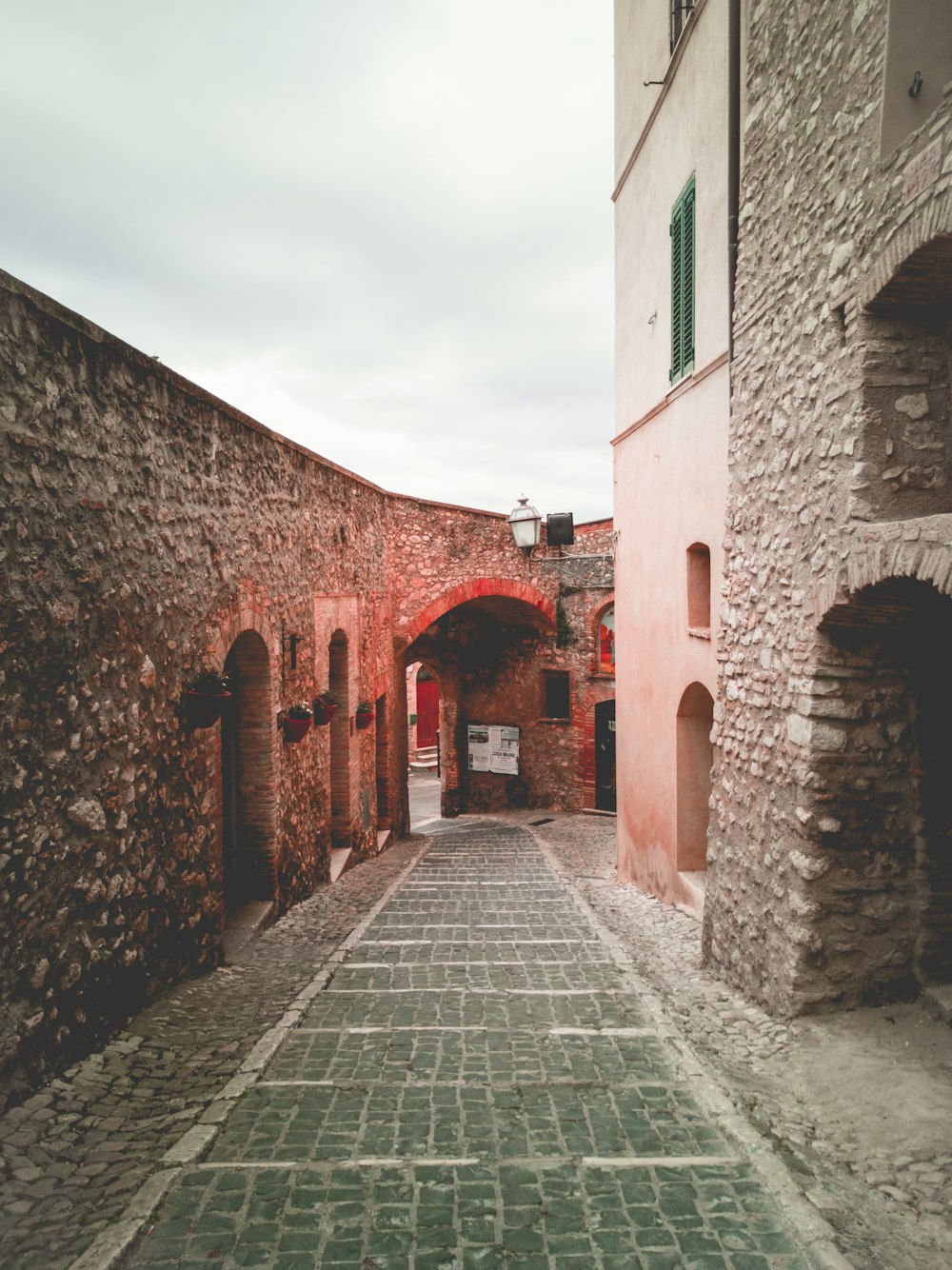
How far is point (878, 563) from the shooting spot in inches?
146

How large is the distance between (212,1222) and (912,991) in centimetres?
347

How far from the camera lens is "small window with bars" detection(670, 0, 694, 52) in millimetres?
7934

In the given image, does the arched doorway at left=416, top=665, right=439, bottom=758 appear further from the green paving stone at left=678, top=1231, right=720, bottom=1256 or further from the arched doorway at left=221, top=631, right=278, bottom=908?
the green paving stone at left=678, top=1231, right=720, bottom=1256

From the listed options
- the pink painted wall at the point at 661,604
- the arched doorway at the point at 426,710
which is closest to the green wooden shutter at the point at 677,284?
the pink painted wall at the point at 661,604

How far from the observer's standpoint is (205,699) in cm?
545

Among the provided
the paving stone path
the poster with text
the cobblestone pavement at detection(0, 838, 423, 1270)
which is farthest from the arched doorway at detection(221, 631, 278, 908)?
the poster with text

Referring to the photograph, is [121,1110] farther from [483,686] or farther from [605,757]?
[483,686]

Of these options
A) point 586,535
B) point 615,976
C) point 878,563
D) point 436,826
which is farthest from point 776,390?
point 436,826

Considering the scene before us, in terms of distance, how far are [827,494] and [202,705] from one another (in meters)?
3.83

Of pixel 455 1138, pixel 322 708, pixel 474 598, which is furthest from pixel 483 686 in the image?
pixel 455 1138

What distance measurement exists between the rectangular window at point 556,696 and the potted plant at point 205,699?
1322 cm

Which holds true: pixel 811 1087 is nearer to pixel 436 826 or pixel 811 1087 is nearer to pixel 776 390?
pixel 776 390

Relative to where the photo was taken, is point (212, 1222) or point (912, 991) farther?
point (912, 991)

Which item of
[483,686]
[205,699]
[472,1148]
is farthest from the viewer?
[483,686]
